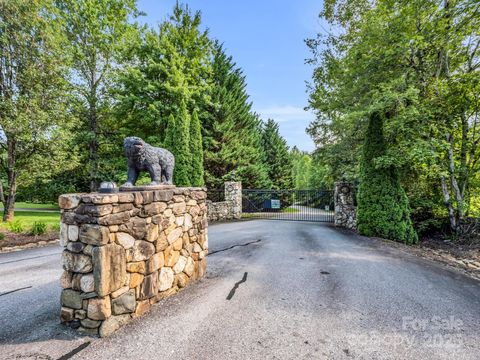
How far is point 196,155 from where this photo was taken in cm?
1020

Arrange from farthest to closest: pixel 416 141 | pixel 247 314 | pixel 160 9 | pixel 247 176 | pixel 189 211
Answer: pixel 247 176 → pixel 160 9 → pixel 416 141 → pixel 189 211 → pixel 247 314

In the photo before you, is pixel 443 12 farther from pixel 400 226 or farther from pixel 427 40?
pixel 400 226

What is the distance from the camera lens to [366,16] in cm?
693

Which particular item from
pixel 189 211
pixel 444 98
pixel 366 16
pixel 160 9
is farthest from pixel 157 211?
pixel 160 9

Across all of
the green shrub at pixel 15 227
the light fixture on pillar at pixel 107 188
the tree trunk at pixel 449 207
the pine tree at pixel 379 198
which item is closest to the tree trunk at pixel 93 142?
the green shrub at pixel 15 227

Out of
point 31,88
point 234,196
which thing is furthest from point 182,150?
point 31,88

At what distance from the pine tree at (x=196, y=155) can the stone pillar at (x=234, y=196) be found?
4.63 ft

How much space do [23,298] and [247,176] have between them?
11.9 meters

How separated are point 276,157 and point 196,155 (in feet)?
32.1

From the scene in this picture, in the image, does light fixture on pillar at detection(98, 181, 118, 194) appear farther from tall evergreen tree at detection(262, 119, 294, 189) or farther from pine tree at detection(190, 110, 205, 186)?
tall evergreen tree at detection(262, 119, 294, 189)

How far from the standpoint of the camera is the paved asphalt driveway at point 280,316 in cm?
196

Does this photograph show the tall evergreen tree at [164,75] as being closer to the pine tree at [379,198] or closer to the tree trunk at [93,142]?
the tree trunk at [93,142]

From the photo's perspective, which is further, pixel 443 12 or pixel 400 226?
pixel 400 226

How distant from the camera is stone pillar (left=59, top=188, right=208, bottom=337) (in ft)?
6.77
